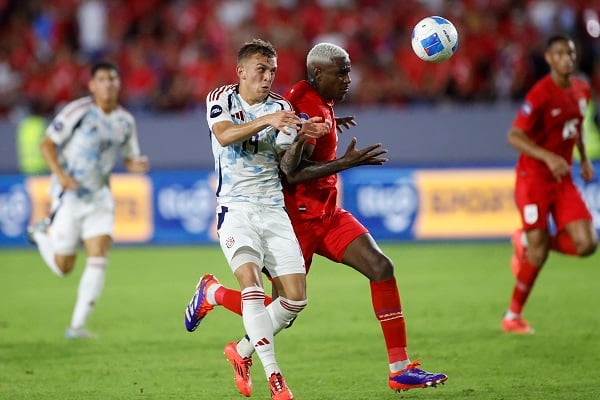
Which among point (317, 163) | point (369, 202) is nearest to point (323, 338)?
point (317, 163)

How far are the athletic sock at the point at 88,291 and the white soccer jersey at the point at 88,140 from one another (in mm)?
695

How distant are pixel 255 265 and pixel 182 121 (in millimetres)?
11189

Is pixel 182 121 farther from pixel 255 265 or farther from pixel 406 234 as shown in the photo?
pixel 255 265

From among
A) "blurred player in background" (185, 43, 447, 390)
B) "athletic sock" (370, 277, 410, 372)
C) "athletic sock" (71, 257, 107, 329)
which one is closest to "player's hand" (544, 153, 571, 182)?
"blurred player in background" (185, 43, 447, 390)

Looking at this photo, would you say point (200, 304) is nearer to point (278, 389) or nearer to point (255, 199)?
point (255, 199)

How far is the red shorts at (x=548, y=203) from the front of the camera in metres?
9.18

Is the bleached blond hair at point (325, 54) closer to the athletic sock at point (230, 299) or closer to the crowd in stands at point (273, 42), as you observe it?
the athletic sock at point (230, 299)

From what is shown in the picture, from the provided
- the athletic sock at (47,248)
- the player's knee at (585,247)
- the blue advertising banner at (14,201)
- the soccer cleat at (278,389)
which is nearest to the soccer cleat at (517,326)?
the player's knee at (585,247)

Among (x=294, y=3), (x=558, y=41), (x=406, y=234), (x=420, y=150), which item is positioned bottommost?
(x=406, y=234)

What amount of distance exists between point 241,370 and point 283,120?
1737mm

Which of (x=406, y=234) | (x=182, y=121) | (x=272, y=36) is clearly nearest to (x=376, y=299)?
(x=406, y=234)

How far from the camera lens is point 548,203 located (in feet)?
30.3

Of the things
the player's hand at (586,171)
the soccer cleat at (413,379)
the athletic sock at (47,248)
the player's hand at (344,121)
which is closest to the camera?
the soccer cleat at (413,379)

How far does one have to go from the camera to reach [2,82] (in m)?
19.0
